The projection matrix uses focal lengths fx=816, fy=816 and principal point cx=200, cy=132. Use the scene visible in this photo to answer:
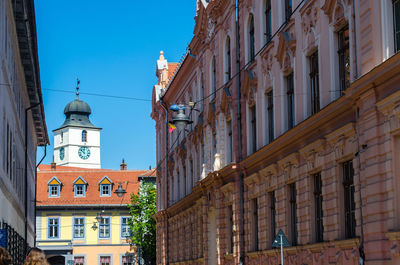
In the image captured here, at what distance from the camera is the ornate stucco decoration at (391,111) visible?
50.7ft

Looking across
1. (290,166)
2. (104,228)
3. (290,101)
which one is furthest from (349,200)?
(104,228)

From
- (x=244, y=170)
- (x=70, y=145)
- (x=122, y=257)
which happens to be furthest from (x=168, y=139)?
(x=70, y=145)

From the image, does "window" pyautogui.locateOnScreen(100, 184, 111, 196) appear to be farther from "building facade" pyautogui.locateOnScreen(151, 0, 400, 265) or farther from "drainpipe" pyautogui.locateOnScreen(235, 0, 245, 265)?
"drainpipe" pyautogui.locateOnScreen(235, 0, 245, 265)

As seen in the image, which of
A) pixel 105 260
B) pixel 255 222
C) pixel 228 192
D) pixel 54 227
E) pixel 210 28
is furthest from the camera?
pixel 105 260

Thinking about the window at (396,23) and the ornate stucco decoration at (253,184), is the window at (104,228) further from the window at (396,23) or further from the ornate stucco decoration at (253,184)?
the window at (396,23)

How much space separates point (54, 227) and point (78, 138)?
97.7 m

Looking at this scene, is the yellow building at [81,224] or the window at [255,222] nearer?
the window at [255,222]

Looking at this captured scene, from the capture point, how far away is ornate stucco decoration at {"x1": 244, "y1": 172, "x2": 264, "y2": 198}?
88.4 feet

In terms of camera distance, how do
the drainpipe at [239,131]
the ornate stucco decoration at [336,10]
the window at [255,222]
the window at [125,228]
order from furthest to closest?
the window at [125,228] < the drainpipe at [239,131] < the window at [255,222] < the ornate stucco decoration at [336,10]

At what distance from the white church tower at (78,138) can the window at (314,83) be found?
15053 cm

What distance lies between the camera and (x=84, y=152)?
570 ft

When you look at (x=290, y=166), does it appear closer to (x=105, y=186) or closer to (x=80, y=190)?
(x=80, y=190)

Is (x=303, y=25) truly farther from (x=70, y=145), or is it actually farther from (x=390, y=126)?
(x=70, y=145)

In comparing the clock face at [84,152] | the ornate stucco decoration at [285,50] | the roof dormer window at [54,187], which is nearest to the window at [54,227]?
the roof dormer window at [54,187]
